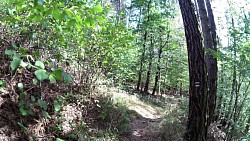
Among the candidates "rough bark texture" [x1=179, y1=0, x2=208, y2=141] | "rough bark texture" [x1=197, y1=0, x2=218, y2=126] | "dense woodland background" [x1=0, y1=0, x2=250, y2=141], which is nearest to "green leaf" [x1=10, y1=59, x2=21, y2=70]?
"dense woodland background" [x1=0, y1=0, x2=250, y2=141]

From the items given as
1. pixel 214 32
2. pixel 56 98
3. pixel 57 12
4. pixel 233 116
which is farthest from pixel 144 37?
pixel 57 12

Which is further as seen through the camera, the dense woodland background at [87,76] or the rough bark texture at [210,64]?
the rough bark texture at [210,64]

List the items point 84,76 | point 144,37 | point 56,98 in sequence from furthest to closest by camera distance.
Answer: point 144,37 → point 84,76 → point 56,98

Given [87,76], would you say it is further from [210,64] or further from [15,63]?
[210,64]

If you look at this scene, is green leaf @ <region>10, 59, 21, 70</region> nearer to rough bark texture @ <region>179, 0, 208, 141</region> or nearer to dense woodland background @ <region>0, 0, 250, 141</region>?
dense woodland background @ <region>0, 0, 250, 141</region>

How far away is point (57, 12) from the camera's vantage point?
4.73 ft

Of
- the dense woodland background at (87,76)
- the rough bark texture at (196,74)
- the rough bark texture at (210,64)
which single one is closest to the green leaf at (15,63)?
the dense woodland background at (87,76)

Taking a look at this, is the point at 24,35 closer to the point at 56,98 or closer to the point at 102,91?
the point at 56,98

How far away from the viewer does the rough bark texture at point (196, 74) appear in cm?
402

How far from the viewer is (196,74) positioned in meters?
4.04

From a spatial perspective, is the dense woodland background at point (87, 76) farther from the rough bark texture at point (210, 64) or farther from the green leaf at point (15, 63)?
the green leaf at point (15, 63)

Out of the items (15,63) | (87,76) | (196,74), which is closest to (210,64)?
(196,74)

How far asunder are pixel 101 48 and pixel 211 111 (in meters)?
→ 3.77

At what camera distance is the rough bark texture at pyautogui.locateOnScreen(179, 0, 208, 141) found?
4.02m
